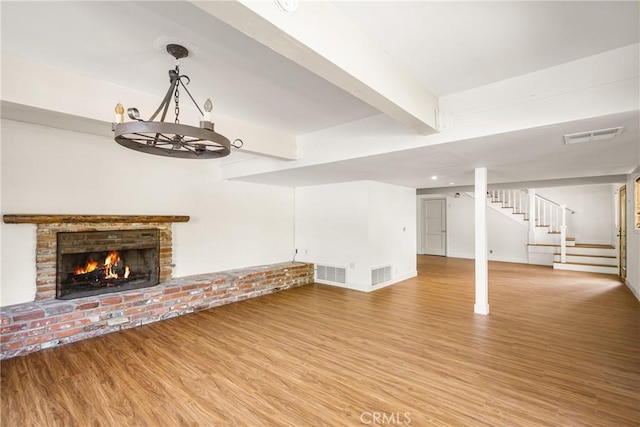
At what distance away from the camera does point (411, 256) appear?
710cm

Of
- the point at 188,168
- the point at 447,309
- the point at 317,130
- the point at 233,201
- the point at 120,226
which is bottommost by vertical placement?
the point at 447,309

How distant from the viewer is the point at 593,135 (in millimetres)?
2803

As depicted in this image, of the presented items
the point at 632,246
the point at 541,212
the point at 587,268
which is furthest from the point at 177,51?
the point at 541,212

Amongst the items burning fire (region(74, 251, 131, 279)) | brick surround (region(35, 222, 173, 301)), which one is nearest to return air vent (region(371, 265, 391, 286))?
burning fire (region(74, 251, 131, 279))

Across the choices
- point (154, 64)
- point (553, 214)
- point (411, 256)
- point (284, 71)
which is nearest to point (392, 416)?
point (284, 71)

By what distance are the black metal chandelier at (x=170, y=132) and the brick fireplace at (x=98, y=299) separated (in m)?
2.32

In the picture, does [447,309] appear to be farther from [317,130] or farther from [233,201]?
[233,201]

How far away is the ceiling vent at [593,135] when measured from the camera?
2.67 m

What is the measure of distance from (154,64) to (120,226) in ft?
8.70

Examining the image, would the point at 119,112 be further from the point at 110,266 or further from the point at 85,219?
the point at 110,266

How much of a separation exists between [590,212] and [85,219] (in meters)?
12.2

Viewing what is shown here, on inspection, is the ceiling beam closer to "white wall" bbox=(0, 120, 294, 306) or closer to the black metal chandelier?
the black metal chandelier

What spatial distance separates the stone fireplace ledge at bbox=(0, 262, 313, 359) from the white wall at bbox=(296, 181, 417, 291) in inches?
55.7
